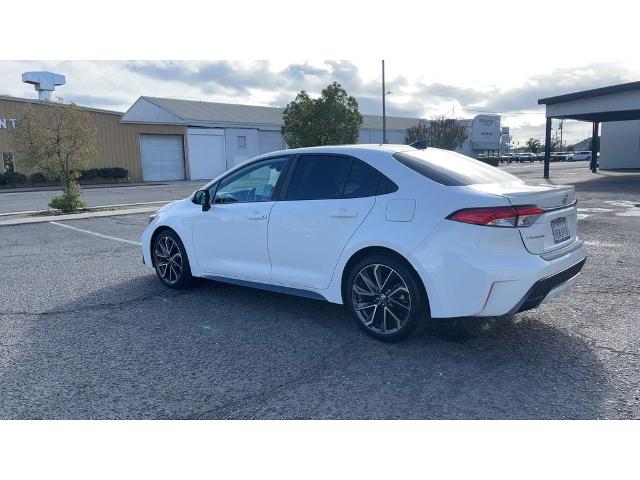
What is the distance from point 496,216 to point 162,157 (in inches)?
1445

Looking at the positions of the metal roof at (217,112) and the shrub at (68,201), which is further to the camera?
the metal roof at (217,112)

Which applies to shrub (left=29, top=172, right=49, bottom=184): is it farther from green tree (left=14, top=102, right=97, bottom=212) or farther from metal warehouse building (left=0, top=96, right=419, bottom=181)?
green tree (left=14, top=102, right=97, bottom=212)

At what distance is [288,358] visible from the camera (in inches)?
154

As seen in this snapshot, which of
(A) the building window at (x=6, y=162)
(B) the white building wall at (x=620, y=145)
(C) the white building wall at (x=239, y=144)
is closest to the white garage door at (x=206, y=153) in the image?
(C) the white building wall at (x=239, y=144)

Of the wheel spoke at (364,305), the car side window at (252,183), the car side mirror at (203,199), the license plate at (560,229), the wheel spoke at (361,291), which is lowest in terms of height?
the wheel spoke at (364,305)

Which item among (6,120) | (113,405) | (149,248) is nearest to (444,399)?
(113,405)

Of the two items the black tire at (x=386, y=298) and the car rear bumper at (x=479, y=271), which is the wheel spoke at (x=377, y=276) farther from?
the car rear bumper at (x=479, y=271)

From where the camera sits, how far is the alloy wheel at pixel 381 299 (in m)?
4.02

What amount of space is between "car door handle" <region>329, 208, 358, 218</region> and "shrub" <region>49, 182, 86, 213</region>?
1405 centimetres

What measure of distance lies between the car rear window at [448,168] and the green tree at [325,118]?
1026 inches

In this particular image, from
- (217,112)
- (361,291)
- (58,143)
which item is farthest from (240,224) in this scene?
(217,112)

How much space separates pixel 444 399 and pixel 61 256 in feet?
23.4

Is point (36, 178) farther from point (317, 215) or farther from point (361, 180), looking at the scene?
point (361, 180)

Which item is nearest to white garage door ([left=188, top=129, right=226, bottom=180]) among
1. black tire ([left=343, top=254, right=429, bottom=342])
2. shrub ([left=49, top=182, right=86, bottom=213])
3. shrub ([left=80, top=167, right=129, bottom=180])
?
shrub ([left=80, top=167, right=129, bottom=180])
